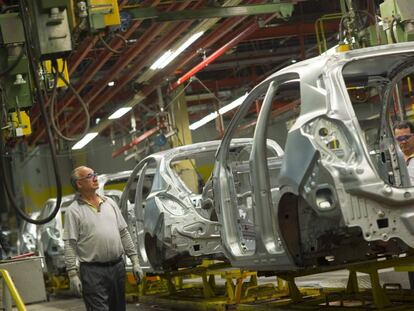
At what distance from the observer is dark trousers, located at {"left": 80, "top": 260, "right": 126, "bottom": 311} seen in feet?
23.5

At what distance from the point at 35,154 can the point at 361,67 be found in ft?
73.4

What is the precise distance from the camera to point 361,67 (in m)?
7.17

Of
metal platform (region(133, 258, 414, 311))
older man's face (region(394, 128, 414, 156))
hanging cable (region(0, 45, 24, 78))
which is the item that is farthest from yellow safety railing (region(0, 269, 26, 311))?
older man's face (region(394, 128, 414, 156))

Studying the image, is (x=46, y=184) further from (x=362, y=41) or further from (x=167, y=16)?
(x=362, y=41)

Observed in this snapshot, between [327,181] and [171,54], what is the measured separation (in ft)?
32.1

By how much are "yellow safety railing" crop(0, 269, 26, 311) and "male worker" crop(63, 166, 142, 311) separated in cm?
110

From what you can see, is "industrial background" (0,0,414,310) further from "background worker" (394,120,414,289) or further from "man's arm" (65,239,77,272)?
"background worker" (394,120,414,289)

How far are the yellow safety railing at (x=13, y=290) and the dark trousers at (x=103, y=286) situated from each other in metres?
1.07

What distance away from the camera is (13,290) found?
19.7ft

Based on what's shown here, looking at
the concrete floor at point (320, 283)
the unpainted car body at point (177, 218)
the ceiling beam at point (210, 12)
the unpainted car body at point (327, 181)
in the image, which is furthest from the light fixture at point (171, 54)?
the unpainted car body at point (327, 181)

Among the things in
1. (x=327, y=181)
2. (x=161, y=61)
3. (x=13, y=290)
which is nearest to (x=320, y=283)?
(x=327, y=181)

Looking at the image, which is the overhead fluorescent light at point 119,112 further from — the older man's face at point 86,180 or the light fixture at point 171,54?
the older man's face at point 86,180

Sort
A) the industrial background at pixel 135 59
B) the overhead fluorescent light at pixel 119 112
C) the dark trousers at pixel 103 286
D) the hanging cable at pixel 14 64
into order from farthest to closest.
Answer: the overhead fluorescent light at pixel 119 112 → the dark trousers at pixel 103 286 → the hanging cable at pixel 14 64 → the industrial background at pixel 135 59

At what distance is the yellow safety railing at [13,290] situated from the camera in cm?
590
